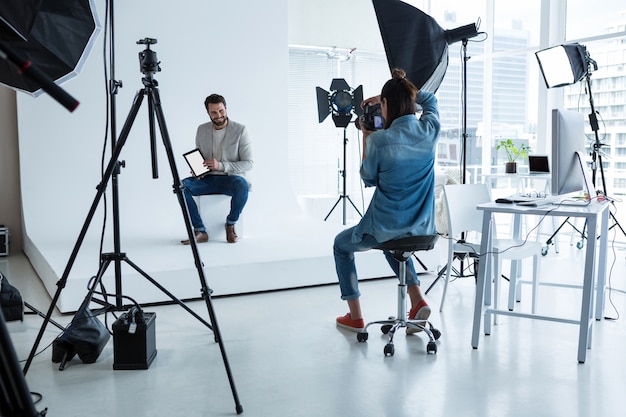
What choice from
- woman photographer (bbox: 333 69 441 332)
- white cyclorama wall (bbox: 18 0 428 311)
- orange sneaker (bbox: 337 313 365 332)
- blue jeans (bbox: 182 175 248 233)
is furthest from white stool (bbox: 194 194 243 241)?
woman photographer (bbox: 333 69 441 332)

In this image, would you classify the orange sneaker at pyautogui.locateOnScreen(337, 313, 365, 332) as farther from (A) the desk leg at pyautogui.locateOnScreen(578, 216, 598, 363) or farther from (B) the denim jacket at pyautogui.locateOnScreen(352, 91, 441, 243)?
(A) the desk leg at pyautogui.locateOnScreen(578, 216, 598, 363)

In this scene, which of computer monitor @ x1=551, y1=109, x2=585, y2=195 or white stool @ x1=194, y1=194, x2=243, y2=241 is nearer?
computer monitor @ x1=551, y1=109, x2=585, y2=195

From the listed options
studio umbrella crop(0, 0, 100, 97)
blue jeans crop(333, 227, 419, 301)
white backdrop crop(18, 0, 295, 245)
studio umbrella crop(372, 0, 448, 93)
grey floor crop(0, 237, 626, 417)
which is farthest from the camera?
white backdrop crop(18, 0, 295, 245)

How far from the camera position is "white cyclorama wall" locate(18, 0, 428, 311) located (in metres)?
5.13

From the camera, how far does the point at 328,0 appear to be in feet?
26.3

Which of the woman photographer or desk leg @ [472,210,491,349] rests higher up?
the woman photographer

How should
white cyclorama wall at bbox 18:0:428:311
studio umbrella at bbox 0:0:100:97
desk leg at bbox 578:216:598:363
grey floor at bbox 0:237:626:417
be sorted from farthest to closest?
white cyclorama wall at bbox 18:0:428:311 → desk leg at bbox 578:216:598:363 → grey floor at bbox 0:237:626:417 → studio umbrella at bbox 0:0:100:97

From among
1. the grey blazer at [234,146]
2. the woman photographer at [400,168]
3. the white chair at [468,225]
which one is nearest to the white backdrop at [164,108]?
the grey blazer at [234,146]

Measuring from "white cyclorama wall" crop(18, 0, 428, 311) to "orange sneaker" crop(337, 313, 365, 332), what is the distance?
113cm

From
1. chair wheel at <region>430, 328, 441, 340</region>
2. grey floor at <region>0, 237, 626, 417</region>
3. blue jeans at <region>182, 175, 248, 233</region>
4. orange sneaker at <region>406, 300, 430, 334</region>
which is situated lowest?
grey floor at <region>0, 237, 626, 417</region>

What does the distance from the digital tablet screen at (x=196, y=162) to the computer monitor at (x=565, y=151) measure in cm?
264

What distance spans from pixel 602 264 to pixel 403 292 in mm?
1146

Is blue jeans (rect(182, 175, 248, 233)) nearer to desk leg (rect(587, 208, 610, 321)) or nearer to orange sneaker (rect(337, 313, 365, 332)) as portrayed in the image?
orange sneaker (rect(337, 313, 365, 332))

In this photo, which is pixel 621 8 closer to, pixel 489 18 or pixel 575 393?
pixel 489 18
